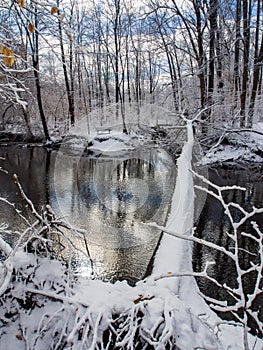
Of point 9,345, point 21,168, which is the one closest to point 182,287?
point 9,345

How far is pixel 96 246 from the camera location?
4988 millimetres

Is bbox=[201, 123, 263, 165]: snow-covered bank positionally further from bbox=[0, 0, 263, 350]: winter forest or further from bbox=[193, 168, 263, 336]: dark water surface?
bbox=[193, 168, 263, 336]: dark water surface

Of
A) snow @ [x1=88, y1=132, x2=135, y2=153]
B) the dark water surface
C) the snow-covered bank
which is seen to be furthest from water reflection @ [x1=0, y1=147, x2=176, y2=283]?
the snow-covered bank

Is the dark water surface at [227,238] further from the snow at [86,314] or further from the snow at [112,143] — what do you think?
the snow at [112,143]

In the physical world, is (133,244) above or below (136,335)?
below

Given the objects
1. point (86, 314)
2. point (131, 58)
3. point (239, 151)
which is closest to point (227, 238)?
point (86, 314)

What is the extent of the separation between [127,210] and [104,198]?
117cm

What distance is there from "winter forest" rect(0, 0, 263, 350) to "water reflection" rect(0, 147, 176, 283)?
0.04m

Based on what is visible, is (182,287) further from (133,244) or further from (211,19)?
(211,19)

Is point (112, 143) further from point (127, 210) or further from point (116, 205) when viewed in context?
point (127, 210)

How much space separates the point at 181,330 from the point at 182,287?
1025mm

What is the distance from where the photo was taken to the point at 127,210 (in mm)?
6730

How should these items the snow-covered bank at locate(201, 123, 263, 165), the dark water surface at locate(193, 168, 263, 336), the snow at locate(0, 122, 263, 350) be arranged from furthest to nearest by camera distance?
1. the snow-covered bank at locate(201, 123, 263, 165)
2. the dark water surface at locate(193, 168, 263, 336)
3. the snow at locate(0, 122, 263, 350)

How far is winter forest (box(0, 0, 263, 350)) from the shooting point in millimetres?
1296
